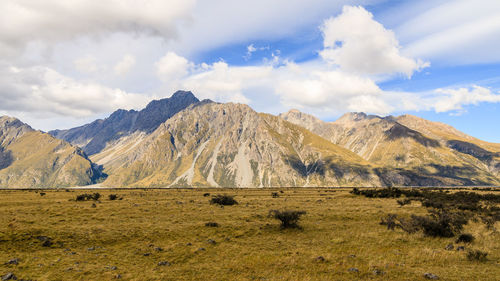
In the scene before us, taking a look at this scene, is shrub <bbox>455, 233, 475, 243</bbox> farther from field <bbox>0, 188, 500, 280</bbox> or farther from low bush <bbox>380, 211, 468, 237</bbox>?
low bush <bbox>380, 211, 468, 237</bbox>

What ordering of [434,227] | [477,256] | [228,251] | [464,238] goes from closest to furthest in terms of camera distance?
[477,256], [228,251], [464,238], [434,227]

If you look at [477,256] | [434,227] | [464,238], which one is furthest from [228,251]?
[464,238]

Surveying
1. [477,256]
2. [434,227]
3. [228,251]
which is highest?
[434,227]

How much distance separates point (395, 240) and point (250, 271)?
55.2 feet

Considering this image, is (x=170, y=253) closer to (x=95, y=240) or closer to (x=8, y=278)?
(x=95, y=240)

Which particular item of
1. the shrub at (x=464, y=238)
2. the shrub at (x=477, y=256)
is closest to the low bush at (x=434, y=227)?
the shrub at (x=464, y=238)

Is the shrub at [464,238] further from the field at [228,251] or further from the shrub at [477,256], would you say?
the shrub at [477,256]

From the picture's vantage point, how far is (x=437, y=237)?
97.0 ft

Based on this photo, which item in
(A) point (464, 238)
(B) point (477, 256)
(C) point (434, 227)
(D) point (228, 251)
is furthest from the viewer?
(C) point (434, 227)

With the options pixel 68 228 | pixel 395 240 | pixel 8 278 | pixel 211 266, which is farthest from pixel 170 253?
pixel 395 240

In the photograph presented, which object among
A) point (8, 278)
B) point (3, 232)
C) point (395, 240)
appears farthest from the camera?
point (395, 240)

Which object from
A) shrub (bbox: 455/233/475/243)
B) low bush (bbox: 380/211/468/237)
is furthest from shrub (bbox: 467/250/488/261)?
low bush (bbox: 380/211/468/237)

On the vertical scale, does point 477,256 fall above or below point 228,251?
above

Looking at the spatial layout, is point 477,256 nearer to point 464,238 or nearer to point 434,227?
point 464,238
